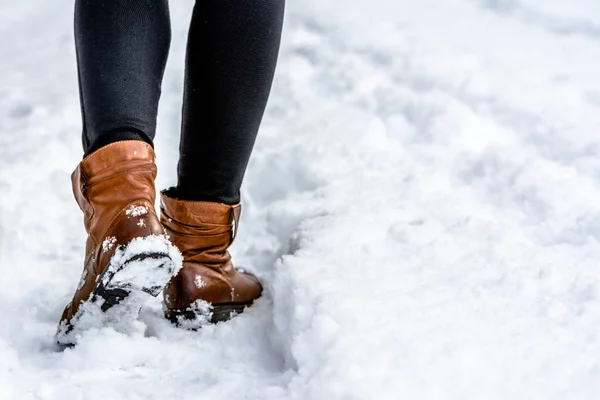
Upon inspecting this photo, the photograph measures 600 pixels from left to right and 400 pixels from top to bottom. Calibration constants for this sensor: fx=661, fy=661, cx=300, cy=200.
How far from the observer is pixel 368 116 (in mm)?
1703

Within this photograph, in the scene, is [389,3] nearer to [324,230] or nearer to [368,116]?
[368,116]

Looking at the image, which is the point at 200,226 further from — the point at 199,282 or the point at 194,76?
the point at 194,76

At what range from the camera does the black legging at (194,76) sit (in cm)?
85

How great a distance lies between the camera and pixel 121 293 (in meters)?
0.88

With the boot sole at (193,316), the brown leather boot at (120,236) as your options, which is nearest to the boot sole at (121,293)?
the brown leather boot at (120,236)

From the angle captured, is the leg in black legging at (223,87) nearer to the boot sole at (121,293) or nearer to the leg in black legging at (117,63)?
the leg in black legging at (117,63)

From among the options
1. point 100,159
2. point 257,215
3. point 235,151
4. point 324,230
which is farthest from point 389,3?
point 100,159

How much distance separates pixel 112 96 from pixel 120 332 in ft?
1.14

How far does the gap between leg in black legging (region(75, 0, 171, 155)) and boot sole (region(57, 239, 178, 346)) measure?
166 millimetres

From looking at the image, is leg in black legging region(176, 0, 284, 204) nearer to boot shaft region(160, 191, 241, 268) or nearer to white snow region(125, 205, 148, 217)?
boot shaft region(160, 191, 241, 268)

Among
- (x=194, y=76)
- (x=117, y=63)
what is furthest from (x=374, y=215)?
(x=117, y=63)

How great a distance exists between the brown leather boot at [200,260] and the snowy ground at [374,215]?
40mm

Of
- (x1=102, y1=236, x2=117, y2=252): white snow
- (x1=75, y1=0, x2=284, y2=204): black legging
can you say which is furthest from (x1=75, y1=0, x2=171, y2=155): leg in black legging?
(x1=102, y1=236, x2=117, y2=252): white snow

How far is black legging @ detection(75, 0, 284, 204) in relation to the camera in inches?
33.3
